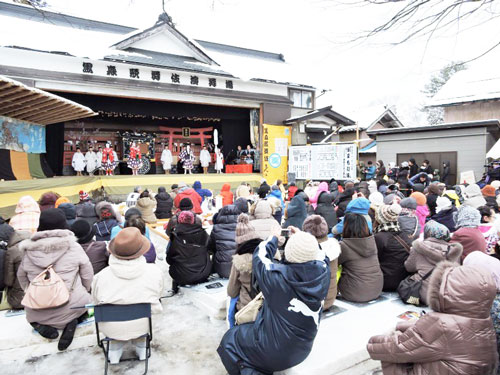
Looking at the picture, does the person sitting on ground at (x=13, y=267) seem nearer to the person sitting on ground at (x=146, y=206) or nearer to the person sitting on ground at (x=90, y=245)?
the person sitting on ground at (x=90, y=245)

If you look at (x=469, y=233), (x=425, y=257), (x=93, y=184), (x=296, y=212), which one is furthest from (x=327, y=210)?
(x=93, y=184)

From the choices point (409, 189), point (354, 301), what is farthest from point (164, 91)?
point (354, 301)

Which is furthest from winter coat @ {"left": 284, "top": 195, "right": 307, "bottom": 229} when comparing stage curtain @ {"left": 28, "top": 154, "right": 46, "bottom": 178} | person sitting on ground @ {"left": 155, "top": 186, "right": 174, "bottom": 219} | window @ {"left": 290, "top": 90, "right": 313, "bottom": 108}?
window @ {"left": 290, "top": 90, "right": 313, "bottom": 108}

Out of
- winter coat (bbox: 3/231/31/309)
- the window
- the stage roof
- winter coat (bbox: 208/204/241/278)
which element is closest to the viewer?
winter coat (bbox: 3/231/31/309)

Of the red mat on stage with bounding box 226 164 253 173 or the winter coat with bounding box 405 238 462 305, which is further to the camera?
the red mat on stage with bounding box 226 164 253 173

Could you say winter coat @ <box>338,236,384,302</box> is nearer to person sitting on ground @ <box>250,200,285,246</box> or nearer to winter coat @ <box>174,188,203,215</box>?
person sitting on ground @ <box>250,200,285,246</box>

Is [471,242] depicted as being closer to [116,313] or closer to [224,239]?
[224,239]

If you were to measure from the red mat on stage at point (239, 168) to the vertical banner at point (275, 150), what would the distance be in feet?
2.60

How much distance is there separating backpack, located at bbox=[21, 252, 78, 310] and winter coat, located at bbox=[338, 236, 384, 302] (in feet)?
8.12

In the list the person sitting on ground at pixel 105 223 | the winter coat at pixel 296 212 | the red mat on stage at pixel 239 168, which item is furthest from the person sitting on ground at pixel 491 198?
the red mat on stage at pixel 239 168

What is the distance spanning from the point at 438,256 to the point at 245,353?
6.31ft

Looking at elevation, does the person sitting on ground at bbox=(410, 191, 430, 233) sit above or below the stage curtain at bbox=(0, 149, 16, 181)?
below

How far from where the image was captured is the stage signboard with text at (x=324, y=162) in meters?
12.6

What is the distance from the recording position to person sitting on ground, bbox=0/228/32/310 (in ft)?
10.1
